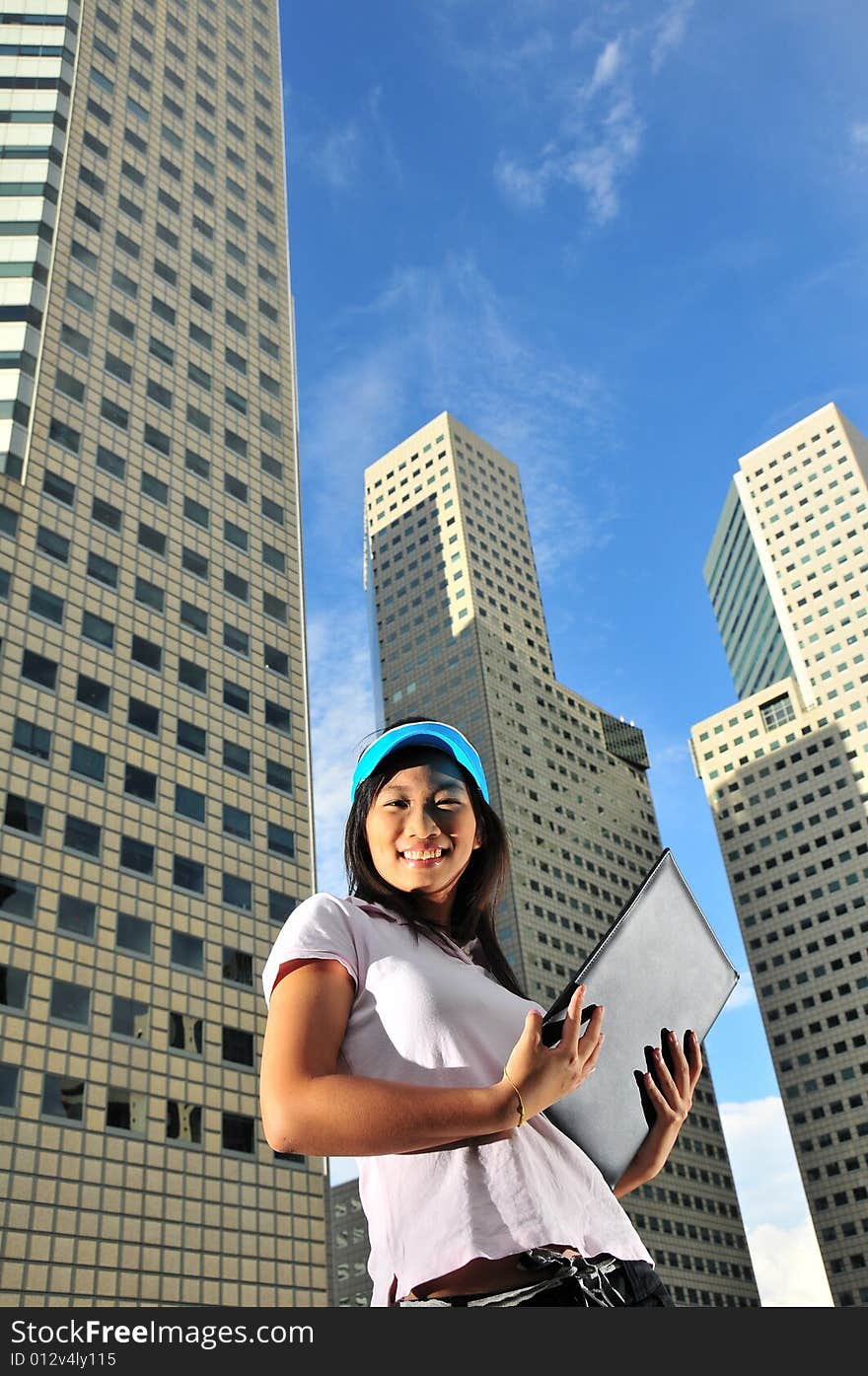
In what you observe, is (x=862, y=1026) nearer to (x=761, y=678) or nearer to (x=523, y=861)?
(x=523, y=861)

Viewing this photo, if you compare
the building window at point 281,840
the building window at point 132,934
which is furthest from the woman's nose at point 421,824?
the building window at point 281,840

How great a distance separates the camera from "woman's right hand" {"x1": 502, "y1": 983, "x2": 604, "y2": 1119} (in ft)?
7.84

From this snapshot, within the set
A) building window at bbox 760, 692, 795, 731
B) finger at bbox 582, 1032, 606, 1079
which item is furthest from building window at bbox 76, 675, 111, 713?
building window at bbox 760, 692, 795, 731

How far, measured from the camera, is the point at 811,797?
370 ft

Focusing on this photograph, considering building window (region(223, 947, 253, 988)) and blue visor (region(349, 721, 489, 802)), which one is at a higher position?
building window (region(223, 947, 253, 988))

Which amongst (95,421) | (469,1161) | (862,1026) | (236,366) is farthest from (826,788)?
(469,1161)

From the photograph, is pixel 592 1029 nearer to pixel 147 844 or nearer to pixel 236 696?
pixel 147 844

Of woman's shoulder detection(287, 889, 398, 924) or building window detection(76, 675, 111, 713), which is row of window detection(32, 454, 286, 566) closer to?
building window detection(76, 675, 111, 713)

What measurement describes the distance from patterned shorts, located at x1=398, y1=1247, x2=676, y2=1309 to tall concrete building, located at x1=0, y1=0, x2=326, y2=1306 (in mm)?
25152

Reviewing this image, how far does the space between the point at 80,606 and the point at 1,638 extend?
343 cm

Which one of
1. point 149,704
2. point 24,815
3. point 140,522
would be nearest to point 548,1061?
point 24,815

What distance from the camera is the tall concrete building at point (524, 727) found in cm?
9681

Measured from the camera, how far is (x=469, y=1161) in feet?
8.29

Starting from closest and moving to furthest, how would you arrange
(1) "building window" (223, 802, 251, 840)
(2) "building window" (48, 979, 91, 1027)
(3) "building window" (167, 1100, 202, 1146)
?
(2) "building window" (48, 979, 91, 1027)
(3) "building window" (167, 1100, 202, 1146)
(1) "building window" (223, 802, 251, 840)
